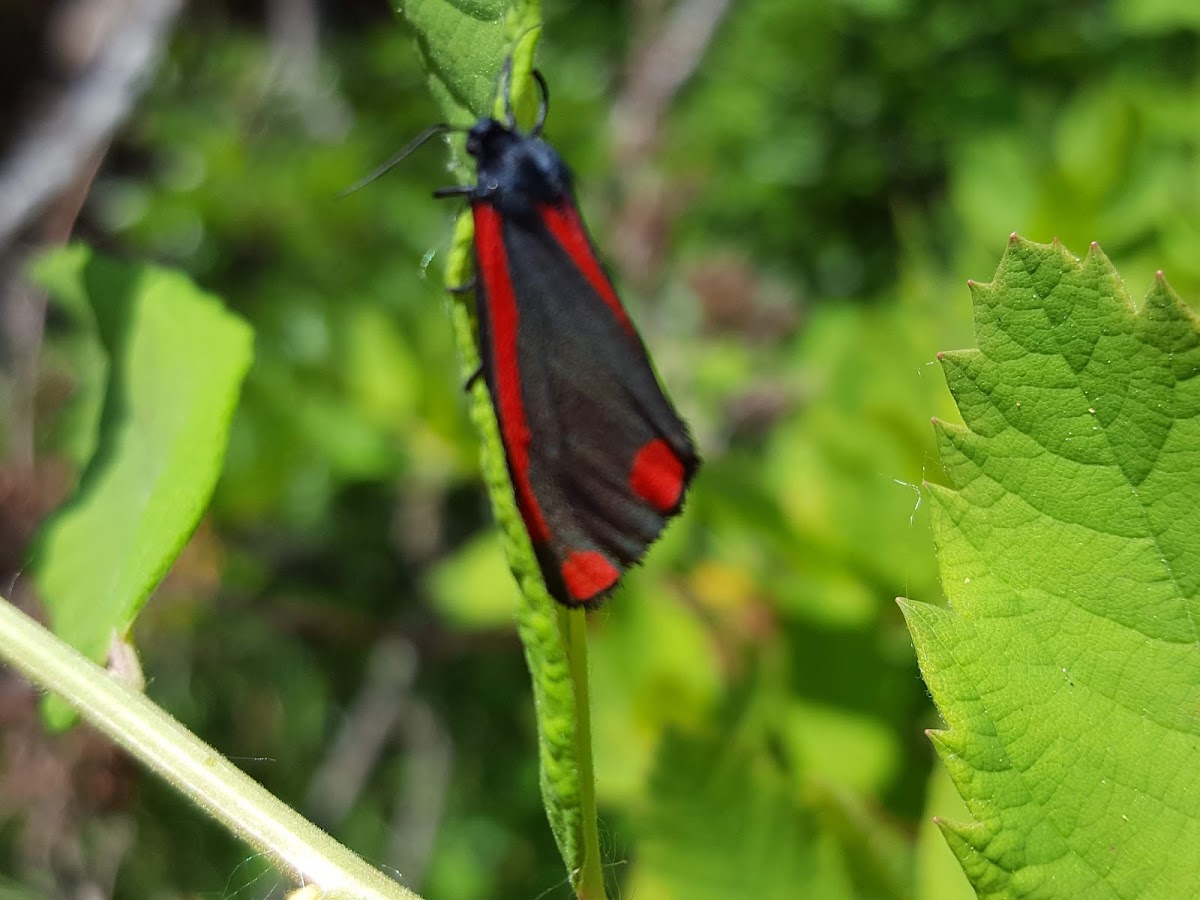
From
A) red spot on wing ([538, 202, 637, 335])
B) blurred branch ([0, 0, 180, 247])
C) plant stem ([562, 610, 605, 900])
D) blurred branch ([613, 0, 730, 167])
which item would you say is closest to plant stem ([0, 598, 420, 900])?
plant stem ([562, 610, 605, 900])

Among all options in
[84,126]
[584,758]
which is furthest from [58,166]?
[584,758]

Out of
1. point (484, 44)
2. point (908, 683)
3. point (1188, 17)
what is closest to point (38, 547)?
point (484, 44)

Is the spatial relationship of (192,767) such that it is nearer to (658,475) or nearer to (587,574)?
(587,574)

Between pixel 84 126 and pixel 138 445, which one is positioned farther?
pixel 84 126

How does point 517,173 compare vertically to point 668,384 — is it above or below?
above

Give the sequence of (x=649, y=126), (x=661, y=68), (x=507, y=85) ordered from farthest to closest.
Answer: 1. (x=661, y=68)
2. (x=649, y=126)
3. (x=507, y=85)

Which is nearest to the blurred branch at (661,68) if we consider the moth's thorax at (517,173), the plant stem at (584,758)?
the moth's thorax at (517,173)

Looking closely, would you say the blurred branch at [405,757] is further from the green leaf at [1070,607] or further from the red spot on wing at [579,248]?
the green leaf at [1070,607]
